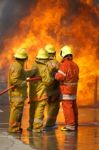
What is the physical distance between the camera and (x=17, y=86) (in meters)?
12.2

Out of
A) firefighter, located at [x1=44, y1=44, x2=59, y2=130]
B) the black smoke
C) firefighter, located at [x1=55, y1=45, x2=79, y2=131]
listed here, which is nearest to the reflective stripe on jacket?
firefighter, located at [x1=55, y1=45, x2=79, y2=131]

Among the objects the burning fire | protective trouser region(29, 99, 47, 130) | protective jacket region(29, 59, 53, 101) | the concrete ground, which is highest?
the burning fire

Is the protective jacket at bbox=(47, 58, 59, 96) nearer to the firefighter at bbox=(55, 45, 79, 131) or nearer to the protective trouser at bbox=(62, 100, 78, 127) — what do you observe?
the firefighter at bbox=(55, 45, 79, 131)

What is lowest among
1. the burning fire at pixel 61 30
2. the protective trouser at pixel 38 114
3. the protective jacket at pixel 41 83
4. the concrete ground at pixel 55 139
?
the concrete ground at pixel 55 139

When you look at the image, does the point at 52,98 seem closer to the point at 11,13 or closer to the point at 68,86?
the point at 68,86

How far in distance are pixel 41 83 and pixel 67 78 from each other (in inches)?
21.5

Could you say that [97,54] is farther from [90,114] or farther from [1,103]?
[90,114]

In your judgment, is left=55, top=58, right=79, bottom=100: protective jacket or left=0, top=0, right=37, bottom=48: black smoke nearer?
left=55, top=58, right=79, bottom=100: protective jacket

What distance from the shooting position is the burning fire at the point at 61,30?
2150cm

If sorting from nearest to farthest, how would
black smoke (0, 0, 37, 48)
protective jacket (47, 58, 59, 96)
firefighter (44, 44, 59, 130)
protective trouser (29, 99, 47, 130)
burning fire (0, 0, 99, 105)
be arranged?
protective trouser (29, 99, 47, 130) → protective jacket (47, 58, 59, 96) → firefighter (44, 44, 59, 130) → burning fire (0, 0, 99, 105) → black smoke (0, 0, 37, 48)

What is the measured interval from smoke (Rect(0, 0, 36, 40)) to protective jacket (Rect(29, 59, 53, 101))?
30.1 ft

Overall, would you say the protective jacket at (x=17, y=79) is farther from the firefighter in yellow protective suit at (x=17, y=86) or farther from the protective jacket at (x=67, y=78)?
the protective jacket at (x=67, y=78)

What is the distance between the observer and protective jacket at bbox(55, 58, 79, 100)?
12367 millimetres

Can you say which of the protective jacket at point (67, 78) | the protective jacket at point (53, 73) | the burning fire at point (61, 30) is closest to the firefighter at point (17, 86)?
the protective jacket at point (53, 73)
